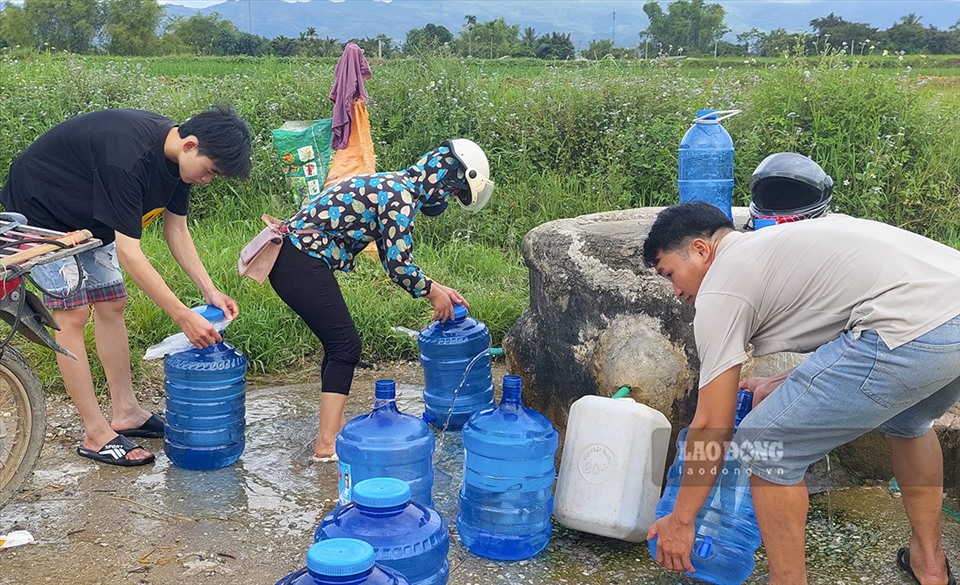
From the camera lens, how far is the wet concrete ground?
3.22 metres

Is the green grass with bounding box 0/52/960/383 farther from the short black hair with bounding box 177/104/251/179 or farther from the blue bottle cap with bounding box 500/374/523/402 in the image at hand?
the blue bottle cap with bounding box 500/374/523/402

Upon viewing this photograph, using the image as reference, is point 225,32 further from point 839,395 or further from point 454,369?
point 839,395

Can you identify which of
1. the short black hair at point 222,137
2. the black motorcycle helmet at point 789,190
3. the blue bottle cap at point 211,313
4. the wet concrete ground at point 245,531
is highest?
the short black hair at point 222,137

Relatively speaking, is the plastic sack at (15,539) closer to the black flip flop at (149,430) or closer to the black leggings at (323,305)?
the black flip flop at (149,430)

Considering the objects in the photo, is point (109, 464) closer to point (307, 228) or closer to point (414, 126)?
point (307, 228)

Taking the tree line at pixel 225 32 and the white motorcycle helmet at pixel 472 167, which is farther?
the tree line at pixel 225 32

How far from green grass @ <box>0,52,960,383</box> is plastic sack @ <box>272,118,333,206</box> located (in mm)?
417

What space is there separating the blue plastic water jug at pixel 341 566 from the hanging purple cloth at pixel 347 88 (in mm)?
6415

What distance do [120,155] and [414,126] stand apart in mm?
5799

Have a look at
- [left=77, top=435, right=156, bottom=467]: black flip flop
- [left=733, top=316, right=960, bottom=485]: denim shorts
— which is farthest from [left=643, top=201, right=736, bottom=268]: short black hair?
[left=77, top=435, right=156, bottom=467]: black flip flop

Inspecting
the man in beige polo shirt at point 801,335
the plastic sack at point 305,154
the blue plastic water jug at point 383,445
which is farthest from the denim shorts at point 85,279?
the plastic sack at point 305,154

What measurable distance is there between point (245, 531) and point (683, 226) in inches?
84.2

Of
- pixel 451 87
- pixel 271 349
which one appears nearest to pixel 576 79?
pixel 451 87

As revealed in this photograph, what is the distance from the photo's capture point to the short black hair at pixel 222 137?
3.71m
